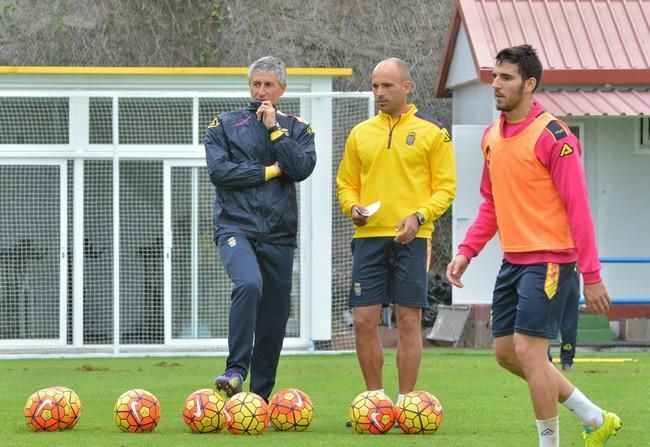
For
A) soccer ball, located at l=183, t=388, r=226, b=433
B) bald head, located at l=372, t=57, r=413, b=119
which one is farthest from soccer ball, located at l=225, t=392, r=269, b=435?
bald head, located at l=372, t=57, r=413, b=119

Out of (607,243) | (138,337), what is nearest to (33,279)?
(138,337)

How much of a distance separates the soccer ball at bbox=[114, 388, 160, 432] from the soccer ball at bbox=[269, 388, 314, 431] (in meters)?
0.71

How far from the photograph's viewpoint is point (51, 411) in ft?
27.4

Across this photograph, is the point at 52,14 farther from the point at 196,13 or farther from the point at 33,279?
the point at 33,279

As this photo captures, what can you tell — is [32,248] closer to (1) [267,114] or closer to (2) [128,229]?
(2) [128,229]

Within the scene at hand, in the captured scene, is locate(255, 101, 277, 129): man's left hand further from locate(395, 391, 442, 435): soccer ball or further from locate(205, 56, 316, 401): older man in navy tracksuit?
locate(395, 391, 442, 435): soccer ball

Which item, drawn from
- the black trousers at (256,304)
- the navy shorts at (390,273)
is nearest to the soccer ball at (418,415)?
the navy shorts at (390,273)

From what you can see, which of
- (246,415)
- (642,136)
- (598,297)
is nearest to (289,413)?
(246,415)

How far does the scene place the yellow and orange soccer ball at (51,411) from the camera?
8352mm

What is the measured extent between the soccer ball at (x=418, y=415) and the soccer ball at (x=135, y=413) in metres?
1.46

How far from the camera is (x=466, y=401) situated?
10.6 metres

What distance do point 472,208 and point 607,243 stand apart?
2.28 metres

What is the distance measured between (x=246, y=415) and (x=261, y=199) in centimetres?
136

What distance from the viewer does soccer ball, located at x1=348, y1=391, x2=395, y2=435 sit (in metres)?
8.31
